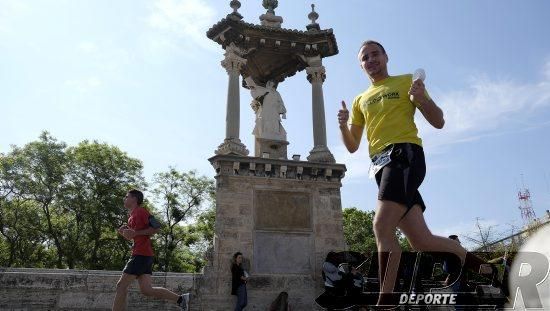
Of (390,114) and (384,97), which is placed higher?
(384,97)

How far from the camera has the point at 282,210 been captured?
12023 millimetres

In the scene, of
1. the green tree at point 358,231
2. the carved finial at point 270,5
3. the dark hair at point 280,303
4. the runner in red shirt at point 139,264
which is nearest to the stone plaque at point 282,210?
the dark hair at point 280,303

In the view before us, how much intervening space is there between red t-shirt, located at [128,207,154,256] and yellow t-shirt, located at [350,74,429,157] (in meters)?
3.79

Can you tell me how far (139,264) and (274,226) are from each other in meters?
5.88

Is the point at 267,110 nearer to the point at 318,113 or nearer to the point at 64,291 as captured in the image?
the point at 318,113

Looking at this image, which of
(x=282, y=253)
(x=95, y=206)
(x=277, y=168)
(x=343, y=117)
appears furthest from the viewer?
(x=95, y=206)

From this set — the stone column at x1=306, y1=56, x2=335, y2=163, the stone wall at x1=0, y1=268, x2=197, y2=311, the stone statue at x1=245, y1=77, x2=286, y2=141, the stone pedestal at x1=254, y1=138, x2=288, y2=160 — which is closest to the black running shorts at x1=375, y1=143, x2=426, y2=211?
the stone wall at x1=0, y1=268, x2=197, y2=311

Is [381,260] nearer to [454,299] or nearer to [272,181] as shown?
[454,299]

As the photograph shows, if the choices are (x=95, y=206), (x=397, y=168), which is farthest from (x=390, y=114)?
(x=95, y=206)

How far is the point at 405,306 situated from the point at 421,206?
0.70m

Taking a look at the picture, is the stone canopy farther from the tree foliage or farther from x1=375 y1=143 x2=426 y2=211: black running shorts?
the tree foliage

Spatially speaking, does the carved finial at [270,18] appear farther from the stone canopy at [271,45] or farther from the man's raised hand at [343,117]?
the man's raised hand at [343,117]

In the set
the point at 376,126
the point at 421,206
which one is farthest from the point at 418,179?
the point at 376,126

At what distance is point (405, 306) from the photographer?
9.46 feet
